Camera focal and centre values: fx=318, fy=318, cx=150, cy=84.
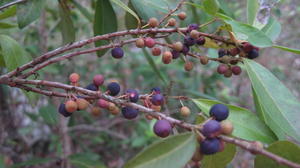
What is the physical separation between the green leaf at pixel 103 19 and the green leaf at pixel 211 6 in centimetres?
65

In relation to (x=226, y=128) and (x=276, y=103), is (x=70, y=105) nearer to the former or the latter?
(x=226, y=128)

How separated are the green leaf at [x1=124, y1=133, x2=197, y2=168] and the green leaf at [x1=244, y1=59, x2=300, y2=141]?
33 centimetres

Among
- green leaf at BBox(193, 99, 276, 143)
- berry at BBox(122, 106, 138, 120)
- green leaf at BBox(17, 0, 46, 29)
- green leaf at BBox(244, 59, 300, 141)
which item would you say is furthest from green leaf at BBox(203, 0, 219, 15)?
green leaf at BBox(17, 0, 46, 29)

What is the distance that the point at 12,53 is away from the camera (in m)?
1.46

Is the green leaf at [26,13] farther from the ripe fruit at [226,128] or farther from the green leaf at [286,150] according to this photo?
the green leaf at [286,150]

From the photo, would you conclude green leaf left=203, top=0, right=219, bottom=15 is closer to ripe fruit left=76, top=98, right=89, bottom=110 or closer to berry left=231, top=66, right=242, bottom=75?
berry left=231, top=66, right=242, bottom=75

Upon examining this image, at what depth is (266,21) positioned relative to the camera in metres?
1.42

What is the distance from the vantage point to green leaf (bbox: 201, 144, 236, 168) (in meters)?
1.09

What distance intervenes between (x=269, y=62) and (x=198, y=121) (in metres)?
5.21

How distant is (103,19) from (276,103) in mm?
965

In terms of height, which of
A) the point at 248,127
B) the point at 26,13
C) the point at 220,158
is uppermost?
the point at 26,13

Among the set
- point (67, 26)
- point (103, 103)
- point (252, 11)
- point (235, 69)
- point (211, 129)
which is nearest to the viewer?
point (211, 129)

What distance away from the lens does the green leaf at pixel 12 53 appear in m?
1.44

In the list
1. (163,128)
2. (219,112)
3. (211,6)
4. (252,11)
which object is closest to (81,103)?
(163,128)
